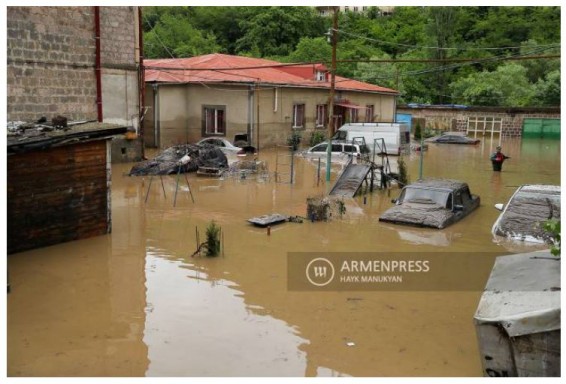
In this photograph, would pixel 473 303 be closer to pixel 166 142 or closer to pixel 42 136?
pixel 42 136

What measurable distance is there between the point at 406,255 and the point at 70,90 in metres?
13.2

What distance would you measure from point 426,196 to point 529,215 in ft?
8.91

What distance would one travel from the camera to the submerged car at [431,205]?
14.5 m

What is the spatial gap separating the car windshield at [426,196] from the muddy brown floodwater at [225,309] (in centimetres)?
85

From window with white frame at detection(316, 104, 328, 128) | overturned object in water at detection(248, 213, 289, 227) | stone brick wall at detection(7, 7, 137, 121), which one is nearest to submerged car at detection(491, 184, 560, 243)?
overturned object in water at detection(248, 213, 289, 227)

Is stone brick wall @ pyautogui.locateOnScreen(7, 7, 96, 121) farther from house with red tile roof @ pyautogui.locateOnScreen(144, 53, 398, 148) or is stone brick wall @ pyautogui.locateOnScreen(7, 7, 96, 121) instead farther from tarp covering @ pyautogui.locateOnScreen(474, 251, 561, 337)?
tarp covering @ pyautogui.locateOnScreen(474, 251, 561, 337)

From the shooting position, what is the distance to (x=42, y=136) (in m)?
11.4

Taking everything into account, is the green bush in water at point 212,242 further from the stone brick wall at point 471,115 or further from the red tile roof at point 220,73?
the stone brick wall at point 471,115

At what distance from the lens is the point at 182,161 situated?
22.4 m

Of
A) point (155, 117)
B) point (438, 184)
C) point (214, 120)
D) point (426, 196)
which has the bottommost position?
point (426, 196)

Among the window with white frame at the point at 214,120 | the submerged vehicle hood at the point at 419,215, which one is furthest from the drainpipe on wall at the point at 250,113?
the submerged vehicle hood at the point at 419,215

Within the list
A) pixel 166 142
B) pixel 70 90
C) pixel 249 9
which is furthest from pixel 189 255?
pixel 249 9

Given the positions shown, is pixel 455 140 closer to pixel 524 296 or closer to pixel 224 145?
pixel 224 145

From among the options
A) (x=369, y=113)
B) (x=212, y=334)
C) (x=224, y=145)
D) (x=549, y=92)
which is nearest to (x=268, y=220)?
(x=212, y=334)
